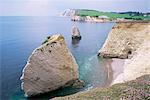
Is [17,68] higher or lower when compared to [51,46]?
lower

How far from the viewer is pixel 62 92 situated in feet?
126

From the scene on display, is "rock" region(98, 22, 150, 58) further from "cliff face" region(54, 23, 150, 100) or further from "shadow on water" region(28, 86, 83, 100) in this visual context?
"shadow on water" region(28, 86, 83, 100)

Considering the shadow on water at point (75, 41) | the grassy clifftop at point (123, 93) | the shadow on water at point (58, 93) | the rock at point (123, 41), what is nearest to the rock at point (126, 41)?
the rock at point (123, 41)

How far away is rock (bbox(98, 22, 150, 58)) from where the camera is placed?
6194 centimetres

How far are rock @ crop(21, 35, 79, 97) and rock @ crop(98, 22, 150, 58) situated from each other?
2369 centimetres

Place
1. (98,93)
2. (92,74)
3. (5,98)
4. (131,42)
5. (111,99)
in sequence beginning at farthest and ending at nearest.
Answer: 1. (131,42)
2. (92,74)
3. (5,98)
4. (98,93)
5. (111,99)

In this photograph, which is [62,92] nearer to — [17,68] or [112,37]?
[17,68]

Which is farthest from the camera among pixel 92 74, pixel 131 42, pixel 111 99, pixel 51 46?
pixel 131 42

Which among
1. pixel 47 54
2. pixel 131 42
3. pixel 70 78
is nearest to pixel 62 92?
pixel 70 78

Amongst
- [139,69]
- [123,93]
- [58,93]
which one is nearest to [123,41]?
[139,69]

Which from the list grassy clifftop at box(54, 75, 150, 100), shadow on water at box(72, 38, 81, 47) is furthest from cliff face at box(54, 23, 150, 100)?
shadow on water at box(72, 38, 81, 47)

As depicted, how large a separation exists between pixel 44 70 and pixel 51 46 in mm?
3265

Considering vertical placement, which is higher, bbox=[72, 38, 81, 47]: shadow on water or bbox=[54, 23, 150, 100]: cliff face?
bbox=[54, 23, 150, 100]: cliff face

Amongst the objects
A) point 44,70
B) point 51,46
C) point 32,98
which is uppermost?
point 51,46
